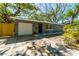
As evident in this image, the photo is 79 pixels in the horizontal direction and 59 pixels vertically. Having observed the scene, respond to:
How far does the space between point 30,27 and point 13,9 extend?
15.7 ft

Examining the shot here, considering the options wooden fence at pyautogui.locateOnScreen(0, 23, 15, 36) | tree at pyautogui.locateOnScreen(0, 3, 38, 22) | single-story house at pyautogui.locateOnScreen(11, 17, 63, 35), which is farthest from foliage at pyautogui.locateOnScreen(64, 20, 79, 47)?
tree at pyautogui.locateOnScreen(0, 3, 38, 22)

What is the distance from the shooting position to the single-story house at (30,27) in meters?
14.7

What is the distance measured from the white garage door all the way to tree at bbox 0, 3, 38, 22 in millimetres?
3573

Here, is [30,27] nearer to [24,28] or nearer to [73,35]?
[24,28]

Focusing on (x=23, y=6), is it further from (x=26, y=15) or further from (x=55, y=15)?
(x=55, y=15)

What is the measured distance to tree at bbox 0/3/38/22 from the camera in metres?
18.6

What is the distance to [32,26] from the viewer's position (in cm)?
1662

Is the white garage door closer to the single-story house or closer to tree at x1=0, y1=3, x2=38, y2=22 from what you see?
the single-story house

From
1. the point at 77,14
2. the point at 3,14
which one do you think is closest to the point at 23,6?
the point at 3,14

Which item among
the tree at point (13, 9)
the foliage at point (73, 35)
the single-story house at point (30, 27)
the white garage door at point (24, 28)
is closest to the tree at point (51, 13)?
the tree at point (13, 9)

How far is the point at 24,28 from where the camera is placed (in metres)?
15.4

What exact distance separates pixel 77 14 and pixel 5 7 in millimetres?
10177

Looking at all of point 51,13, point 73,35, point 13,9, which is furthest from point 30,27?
point 51,13

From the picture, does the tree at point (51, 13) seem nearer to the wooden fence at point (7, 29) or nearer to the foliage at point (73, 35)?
the wooden fence at point (7, 29)
